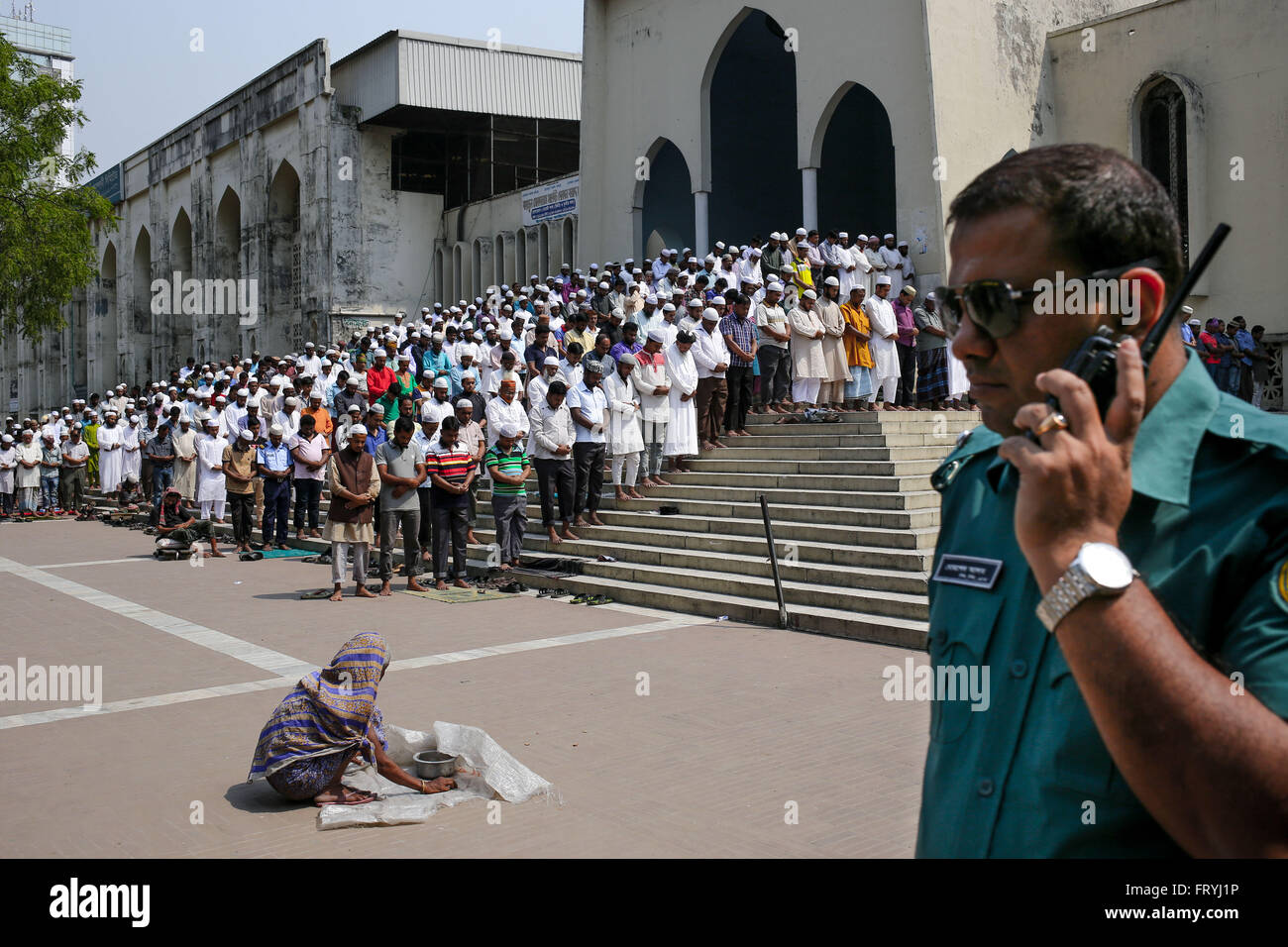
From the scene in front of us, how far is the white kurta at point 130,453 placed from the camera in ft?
81.0

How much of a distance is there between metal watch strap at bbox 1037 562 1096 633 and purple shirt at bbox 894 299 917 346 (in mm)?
15660

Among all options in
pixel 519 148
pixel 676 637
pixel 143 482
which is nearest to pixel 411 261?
pixel 519 148

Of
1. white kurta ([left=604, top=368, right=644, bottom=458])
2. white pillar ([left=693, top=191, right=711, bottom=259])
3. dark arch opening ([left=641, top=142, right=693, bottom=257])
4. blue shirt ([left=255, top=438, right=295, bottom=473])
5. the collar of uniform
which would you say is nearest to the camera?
the collar of uniform

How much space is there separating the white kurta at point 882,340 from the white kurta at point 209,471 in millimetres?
10417

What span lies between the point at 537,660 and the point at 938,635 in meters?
7.15

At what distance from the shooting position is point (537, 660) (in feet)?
28.4

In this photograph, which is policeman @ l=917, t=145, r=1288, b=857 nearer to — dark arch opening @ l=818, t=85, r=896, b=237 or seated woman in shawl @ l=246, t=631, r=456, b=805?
seated woman in shawl @ l=246, t=631, r=456, b=805

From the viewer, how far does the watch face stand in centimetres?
122

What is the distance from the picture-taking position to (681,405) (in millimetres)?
14141

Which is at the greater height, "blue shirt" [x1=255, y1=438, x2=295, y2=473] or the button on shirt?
the button on shirt

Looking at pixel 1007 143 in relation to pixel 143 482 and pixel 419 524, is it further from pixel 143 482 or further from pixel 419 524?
pixel 143 482

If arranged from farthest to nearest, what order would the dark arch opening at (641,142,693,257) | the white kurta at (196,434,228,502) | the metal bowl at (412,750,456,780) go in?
the dark arch opening at (641,142,693,257), the white kurta at (196,434,228,502), the metal bowl at (412,750,456,780)

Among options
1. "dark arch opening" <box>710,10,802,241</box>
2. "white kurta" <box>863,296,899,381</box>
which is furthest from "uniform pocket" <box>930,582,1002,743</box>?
"dark arch opening" <box>710,10,802,241</box>

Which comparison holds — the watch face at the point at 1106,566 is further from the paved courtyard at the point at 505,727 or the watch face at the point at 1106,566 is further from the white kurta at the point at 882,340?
the white kurta at the point at 882,340
